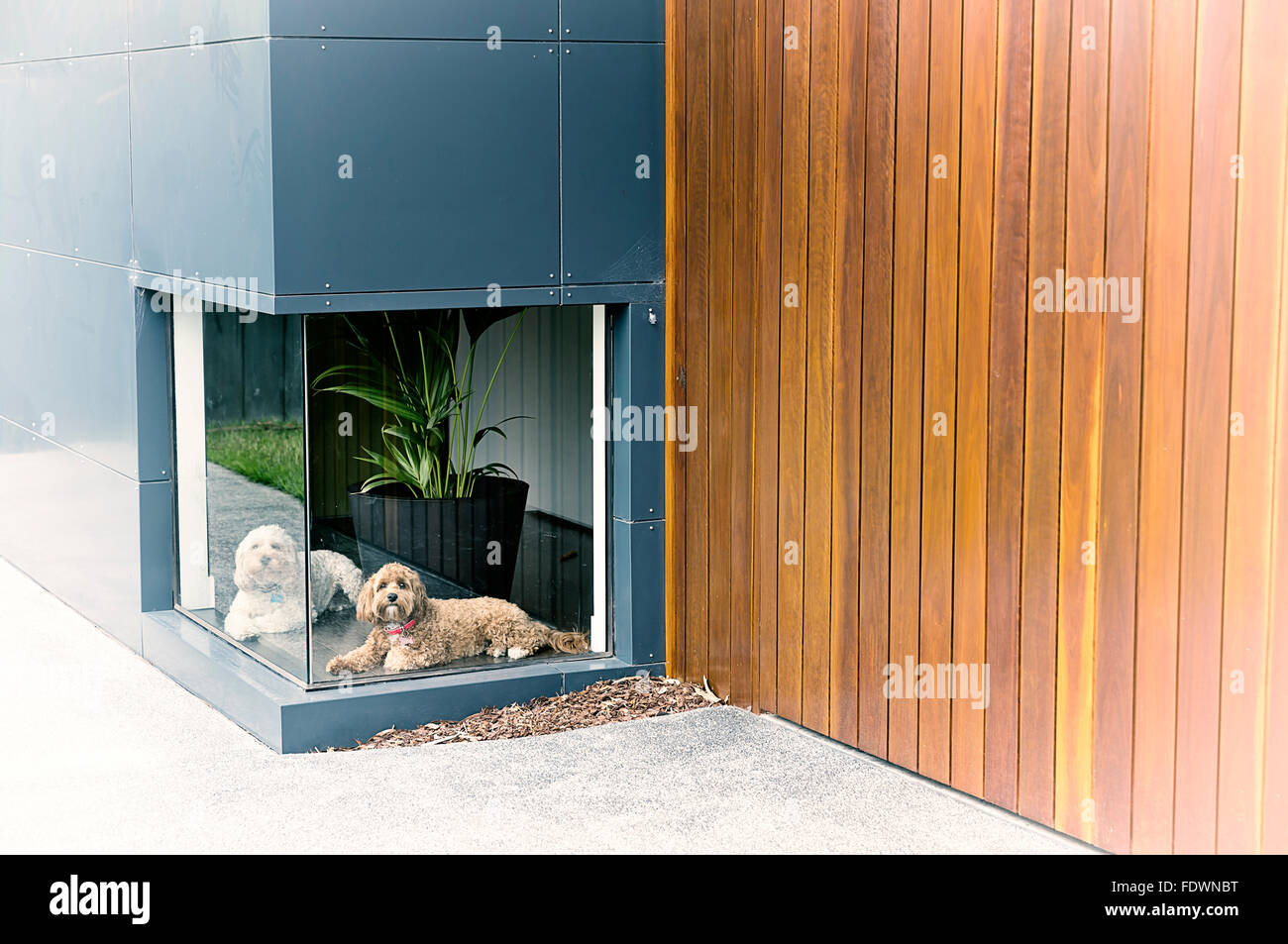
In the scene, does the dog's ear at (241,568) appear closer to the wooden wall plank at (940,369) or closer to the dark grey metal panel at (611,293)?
the dark grey metal panel at (611,293)

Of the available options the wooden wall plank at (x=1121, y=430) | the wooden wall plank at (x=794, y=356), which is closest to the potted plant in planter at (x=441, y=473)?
the wooden wall plank at (x=794, y=356)

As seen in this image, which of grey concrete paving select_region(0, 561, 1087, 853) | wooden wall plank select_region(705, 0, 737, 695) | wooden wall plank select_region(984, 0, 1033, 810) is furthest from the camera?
wooden wall plank select_region(705, 0, 737, 695)

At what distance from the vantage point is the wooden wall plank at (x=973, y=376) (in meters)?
4.06

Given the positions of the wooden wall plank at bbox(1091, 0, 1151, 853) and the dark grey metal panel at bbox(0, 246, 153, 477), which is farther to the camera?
the dark grey metal panel at bbox(0, 246, 153, 477)

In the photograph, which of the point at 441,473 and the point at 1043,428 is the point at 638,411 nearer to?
the point at 441,473

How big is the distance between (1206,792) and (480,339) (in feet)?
9.45

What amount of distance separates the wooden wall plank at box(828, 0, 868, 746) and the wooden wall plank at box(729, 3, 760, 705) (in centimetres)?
45

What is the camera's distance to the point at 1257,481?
3373 millimetres

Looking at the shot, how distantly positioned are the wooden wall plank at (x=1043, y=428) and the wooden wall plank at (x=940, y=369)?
30 cm

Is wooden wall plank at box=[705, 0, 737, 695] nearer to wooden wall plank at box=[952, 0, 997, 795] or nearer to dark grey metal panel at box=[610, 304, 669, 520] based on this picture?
dark grey metal panel at box=[610, 304, 669, 520]

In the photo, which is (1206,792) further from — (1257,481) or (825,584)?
(825,584)

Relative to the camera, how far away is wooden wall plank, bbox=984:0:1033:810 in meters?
3.95

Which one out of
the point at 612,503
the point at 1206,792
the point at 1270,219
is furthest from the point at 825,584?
the point at 1270,219

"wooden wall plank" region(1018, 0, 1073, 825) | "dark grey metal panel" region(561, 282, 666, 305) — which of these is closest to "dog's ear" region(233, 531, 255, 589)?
"dark grey metal panel" region(561, 282, 666, 305)
